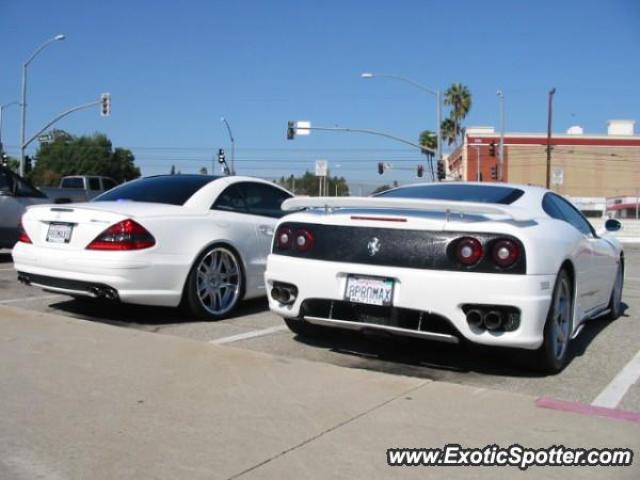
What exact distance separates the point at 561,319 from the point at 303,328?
191 cm

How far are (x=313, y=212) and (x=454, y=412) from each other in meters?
1.86

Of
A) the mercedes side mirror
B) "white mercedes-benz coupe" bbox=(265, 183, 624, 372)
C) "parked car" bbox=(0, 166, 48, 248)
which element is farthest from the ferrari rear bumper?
"parked car" bbox=(0, 166, 48, 248)

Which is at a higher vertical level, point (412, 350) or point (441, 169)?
point (441, 169)

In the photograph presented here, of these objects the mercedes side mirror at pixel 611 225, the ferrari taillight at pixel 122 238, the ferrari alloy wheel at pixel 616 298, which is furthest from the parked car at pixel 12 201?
the ferrari alloy wheel at pixel 616 298

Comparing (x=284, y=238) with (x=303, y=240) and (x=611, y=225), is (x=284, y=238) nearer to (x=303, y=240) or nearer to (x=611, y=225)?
(x=303, y=240)

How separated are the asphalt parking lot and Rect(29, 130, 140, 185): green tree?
272ft

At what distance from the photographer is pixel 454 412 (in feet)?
12.2

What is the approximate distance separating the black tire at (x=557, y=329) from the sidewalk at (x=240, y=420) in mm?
599

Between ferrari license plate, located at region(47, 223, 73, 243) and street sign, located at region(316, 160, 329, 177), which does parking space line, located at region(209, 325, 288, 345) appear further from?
street sign, located at region(316, 160, 329, 177)

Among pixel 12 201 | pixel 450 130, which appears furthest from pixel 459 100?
pixel 12 201

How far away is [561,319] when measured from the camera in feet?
15.6

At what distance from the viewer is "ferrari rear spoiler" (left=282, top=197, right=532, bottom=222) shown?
420 cm
